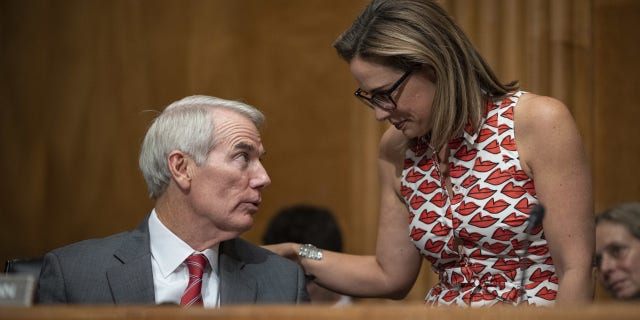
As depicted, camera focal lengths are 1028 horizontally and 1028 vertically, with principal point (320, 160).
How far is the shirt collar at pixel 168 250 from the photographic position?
2.61m

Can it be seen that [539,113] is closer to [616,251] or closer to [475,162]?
[475,162]

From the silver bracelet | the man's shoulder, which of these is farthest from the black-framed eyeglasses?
the man's shoulder

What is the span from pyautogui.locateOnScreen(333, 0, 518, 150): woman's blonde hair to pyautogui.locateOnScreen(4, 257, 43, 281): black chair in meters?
0.96

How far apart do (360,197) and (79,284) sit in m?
2.01

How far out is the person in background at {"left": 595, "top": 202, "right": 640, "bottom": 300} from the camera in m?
3.71

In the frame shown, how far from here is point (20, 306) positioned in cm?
179

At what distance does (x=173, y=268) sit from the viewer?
2.61m

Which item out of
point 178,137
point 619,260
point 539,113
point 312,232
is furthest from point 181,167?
point 619,260

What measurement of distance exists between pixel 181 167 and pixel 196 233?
0.18 metres

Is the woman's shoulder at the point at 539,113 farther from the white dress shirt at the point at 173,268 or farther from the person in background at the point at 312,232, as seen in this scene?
the person in background at the point at 312,232

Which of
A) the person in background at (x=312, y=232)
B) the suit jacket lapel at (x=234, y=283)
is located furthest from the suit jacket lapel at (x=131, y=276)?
the person in background at (x=312, y=232)

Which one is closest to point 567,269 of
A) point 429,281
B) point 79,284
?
point 79,284

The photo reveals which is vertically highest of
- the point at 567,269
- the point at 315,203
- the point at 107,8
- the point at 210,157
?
the point at 107,8

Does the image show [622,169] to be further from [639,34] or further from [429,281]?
[429,281]
